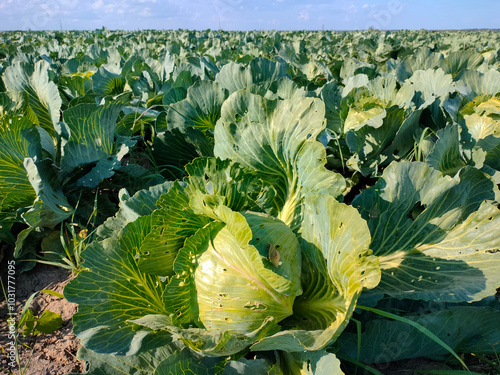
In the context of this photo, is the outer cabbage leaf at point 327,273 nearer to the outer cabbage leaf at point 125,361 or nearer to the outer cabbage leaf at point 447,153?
the outer cabbage leaf at point 125,361

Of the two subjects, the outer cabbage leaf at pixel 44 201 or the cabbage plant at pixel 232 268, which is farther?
the outer cabbage leaf at pixel 44 201

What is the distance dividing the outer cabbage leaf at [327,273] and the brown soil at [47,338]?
1.08 meters

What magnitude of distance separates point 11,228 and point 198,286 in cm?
194

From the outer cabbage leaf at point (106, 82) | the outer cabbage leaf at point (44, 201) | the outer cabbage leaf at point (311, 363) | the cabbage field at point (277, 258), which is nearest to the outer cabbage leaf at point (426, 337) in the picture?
the cabbage field at point (277, 258)

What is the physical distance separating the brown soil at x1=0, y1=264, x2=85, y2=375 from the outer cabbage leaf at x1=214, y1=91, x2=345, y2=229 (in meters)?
1.20

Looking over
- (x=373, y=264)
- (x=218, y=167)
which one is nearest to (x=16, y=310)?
(x=218, y=167)

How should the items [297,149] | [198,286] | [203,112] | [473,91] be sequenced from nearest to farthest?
[198,286]
[297,149]
[203,112]
[473,91]

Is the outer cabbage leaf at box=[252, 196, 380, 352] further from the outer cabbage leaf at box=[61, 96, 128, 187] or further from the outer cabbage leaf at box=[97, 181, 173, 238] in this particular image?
the outer cabbage leaf at box=[61, 96, 128, 187]

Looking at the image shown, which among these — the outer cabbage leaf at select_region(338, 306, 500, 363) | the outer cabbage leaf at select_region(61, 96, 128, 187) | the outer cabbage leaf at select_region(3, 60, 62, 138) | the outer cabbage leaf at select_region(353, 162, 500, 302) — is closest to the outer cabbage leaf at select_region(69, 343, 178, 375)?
the outer cabbage leaf at select_region(338, 306, 500, 363)

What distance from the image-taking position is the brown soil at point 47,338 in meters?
1.72

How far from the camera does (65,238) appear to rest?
8.29 ft

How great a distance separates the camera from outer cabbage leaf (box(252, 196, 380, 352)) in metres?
1.13

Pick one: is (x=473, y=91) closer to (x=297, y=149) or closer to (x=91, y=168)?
(x=297, y=149)

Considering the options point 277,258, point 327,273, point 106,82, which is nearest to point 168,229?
point 277,258
